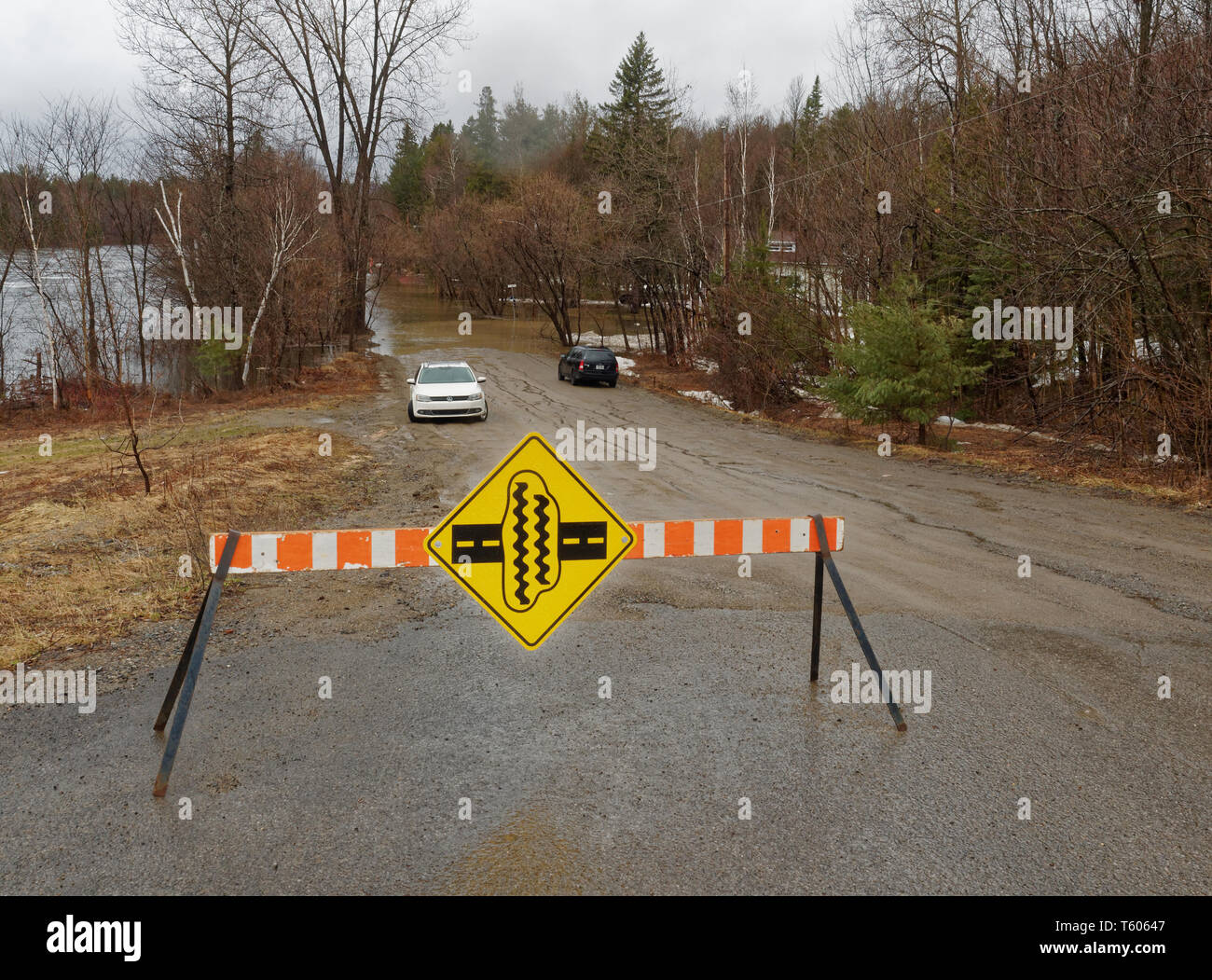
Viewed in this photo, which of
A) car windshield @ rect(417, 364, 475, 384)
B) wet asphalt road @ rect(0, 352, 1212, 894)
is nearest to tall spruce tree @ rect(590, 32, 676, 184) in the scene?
car windshield @ rect(417, 364, 475, 384)

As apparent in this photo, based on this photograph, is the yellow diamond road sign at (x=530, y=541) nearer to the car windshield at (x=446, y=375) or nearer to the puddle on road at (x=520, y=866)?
the puddle on road at (x=520, y=866)

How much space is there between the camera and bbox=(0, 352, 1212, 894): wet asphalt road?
386 centimetres

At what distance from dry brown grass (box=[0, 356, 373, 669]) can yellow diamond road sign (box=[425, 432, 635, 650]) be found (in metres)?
3.49

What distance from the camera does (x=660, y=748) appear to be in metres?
5.00

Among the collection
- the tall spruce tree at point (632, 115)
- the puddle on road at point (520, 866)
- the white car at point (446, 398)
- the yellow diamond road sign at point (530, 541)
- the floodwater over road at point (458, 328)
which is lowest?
the puddle on road at point (520, 866)

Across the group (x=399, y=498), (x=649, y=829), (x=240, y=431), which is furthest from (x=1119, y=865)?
(x=240, y=431)

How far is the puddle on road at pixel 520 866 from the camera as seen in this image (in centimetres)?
369

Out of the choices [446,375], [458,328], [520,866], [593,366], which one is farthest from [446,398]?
[458,328]

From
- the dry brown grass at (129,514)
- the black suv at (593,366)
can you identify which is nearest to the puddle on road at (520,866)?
the dry brown grass at (129,514)

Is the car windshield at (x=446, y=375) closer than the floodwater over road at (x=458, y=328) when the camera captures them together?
Yes

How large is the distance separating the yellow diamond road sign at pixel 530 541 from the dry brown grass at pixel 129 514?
11.5ft

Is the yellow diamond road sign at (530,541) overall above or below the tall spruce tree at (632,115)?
→ below

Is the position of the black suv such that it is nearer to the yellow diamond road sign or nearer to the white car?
the white car

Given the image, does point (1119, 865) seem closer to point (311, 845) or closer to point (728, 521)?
→ point (728, 521)
